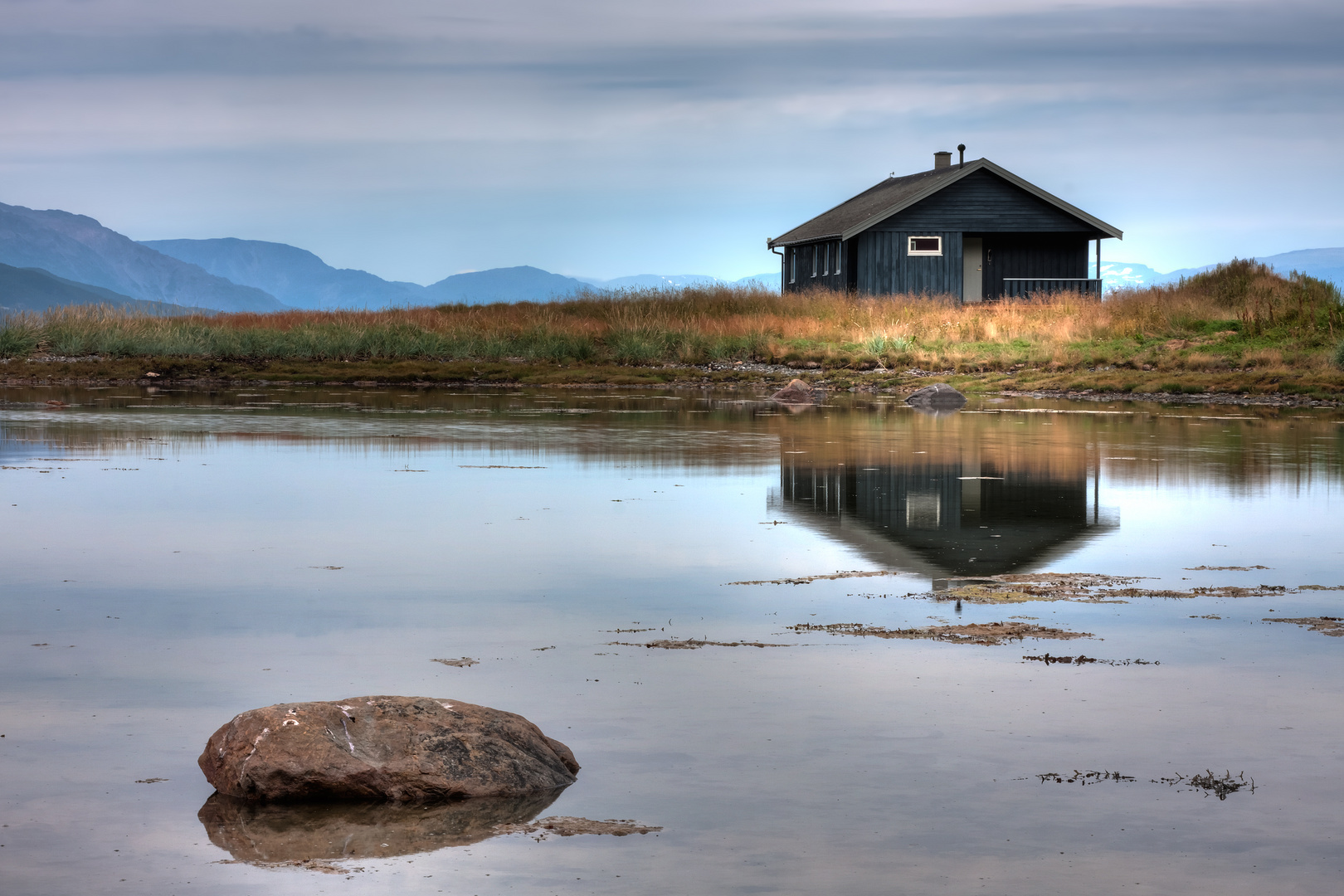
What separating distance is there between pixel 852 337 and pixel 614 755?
34305 mm

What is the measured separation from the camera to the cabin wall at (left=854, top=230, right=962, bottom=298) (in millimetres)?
50344

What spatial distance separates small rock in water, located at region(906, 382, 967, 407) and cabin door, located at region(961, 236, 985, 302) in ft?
74.8

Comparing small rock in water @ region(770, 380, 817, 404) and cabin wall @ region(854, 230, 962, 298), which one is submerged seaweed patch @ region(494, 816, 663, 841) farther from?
cabin wall @ region(854, 230, 962, 298)

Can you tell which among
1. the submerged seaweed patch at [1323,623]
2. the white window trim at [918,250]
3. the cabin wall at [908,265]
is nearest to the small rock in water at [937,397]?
the submerged seaweed patch at [1323,623]

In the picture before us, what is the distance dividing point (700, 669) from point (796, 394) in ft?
79.5

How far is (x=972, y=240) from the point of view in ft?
170

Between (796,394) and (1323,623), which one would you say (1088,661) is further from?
(796,394)

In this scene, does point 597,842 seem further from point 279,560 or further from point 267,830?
point 279,560

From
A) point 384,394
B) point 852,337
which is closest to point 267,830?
point 384,394

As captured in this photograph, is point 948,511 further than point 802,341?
No

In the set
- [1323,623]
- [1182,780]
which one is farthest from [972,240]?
[1182,780]

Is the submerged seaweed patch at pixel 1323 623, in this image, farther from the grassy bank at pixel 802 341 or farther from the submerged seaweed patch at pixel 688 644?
the grassy bank at pixel 802 341

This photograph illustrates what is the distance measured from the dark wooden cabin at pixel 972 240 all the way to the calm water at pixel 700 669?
34496 mm

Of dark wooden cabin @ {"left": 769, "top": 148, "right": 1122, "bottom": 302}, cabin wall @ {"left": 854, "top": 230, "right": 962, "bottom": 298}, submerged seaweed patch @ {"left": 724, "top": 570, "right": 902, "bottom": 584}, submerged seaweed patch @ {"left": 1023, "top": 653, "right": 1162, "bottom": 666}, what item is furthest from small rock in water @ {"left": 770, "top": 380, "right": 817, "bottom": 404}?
submerged seaweed patch @ {"left": 1023, "top": 653, "right": 1162, "bottom": 666}
